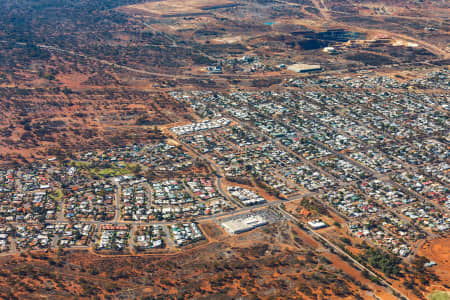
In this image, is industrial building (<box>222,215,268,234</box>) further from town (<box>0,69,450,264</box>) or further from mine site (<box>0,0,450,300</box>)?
mine site (<box>0,0,450,300</box>)

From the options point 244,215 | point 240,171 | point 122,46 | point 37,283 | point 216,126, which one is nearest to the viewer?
point 37,283

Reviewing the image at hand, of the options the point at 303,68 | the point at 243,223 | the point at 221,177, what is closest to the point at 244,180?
the point at 221,177

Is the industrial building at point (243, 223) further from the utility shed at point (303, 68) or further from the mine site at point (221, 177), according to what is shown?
the utility shed at point (303, 68)

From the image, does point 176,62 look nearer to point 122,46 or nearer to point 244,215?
point 122,46

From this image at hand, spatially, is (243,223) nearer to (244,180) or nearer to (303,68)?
(244,180)

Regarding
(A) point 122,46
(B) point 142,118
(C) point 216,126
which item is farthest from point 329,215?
(A) point 122,46

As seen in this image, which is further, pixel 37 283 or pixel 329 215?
pixel 329 215
